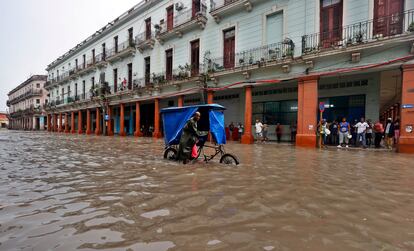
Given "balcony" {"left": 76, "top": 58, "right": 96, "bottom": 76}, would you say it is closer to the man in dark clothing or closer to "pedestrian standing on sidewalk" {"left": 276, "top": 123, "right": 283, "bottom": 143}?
"pedestrian standing on sidewalk" {"left": 276, "top": 123, "right": 283, "bottom": 143}

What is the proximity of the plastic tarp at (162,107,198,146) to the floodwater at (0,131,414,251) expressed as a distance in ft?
7.46

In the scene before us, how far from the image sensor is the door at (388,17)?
12.0 meters

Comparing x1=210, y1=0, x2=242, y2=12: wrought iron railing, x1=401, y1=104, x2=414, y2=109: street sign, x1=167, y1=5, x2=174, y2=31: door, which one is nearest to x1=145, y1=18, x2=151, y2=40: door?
x1=167, y1=5, x2=174, y2=31: door

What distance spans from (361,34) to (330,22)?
223 cm

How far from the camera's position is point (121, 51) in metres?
27.9

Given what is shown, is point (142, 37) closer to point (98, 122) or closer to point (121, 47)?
point (121, 47)

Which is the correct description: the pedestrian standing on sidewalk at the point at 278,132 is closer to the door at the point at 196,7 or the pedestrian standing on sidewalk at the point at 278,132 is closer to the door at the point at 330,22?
the door at the point at 330,22

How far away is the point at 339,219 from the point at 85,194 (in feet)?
13.6

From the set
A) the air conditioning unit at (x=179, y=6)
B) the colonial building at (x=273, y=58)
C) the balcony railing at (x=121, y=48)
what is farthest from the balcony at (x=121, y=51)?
the air conditioning unit at (x=179, y=6)

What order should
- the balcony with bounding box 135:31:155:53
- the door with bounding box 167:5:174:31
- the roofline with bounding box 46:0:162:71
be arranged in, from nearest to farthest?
the door with bounding box 167:5:174:31 < the balcony with bounding box 135:31:155:53 < the roofline with bounding box 46:0:162:71

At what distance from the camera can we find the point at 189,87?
68.2 feet

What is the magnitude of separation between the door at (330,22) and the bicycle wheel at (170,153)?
10577 mm

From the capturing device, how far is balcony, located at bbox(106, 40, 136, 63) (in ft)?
88.1

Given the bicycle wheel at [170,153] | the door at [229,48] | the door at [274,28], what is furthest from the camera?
the door at [229,48]
